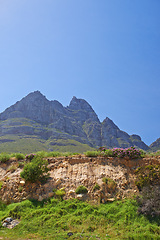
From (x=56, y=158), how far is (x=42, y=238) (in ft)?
26.3

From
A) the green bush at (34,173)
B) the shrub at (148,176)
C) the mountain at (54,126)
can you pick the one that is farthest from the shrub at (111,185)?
the mountain at (54,126)

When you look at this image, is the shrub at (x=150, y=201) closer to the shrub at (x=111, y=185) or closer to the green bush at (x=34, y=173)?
the shrub at (x=111, y=185)

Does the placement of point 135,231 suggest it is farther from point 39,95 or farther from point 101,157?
point 39,95

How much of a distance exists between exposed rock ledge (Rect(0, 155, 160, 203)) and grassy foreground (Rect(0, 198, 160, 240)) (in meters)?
0.79

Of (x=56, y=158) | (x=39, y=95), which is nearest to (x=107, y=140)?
(x=39, y=95)

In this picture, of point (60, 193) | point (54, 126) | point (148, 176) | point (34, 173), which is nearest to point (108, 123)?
point (54, 126)

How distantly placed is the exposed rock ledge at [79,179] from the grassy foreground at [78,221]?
0.79 m

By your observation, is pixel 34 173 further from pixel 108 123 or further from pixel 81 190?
pixel 108 123

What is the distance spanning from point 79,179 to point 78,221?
3704mm

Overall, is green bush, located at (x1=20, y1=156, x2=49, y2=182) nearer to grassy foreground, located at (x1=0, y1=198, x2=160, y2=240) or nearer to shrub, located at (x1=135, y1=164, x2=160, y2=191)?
grassy foreground, located at (x1=0, y1=198, x2=160, y2=240)

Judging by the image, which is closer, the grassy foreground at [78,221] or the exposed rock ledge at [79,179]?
the grassy foreground at [78,221]

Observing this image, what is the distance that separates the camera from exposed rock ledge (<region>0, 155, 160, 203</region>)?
1176 centimetres

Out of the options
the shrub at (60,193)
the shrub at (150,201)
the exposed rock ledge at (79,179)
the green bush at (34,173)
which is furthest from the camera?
the green bush at (34,173)

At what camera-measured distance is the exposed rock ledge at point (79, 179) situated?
1176 cm
